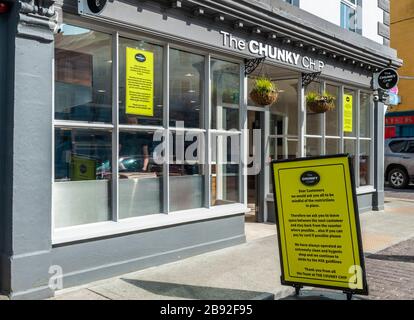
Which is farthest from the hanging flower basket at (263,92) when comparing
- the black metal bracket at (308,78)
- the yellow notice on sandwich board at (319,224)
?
the yellow notice on sandwich board at (319,224)

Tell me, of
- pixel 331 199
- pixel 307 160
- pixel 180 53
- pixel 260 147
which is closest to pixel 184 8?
pixel 180 53

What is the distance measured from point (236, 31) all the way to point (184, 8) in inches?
50.1

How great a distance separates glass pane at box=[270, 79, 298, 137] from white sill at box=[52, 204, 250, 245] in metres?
3.04

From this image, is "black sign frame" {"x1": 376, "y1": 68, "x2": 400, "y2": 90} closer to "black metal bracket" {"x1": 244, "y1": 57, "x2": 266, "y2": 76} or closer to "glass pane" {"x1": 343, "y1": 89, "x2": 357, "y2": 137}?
"glass pane" {"x1": 343, "y1": 89, "x2": 357, "y2": 137}

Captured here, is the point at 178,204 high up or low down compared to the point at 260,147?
down

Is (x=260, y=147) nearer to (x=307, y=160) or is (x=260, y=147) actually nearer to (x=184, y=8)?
(x=184, y=8)

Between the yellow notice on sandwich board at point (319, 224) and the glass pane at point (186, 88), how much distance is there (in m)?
2.19

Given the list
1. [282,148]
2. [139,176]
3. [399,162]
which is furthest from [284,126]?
[399,162]

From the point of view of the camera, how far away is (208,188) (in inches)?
280

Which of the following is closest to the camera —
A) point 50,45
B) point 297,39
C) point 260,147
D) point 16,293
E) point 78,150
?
point 16,293

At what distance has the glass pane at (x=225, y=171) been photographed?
751cm

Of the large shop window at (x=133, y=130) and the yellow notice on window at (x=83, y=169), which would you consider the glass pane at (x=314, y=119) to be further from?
the yellow notice on window at (x=83, y=169)

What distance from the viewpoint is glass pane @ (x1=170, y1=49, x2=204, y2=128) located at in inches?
263

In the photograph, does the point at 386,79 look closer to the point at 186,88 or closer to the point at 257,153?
the point at 257,153
